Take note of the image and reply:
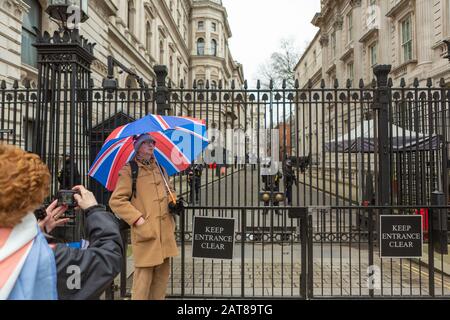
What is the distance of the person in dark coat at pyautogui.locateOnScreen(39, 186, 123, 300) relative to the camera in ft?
5.47

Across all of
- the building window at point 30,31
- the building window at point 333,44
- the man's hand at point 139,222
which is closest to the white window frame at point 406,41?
the building window at point 333,44

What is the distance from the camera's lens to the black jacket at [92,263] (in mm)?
1665

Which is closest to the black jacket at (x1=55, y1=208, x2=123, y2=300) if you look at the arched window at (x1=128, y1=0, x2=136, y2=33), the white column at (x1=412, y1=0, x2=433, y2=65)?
the white column at (x1=412, y1=0, x2=433, y2=65)

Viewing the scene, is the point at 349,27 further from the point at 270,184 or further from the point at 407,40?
the point at 270,184

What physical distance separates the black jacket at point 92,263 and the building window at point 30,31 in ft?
41.1

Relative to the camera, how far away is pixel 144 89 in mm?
5309

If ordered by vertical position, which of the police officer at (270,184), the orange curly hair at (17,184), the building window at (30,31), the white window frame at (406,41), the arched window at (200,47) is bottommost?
the police officer at (270,184)

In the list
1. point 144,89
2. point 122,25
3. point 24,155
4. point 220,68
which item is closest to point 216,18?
point 220,68

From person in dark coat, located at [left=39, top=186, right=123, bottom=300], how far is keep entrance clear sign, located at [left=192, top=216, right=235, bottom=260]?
285 centimetres

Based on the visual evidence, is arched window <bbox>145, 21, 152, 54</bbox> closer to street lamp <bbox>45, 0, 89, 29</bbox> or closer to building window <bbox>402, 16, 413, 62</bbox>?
building window <bbox>402, 16, 413, 62</bbox>

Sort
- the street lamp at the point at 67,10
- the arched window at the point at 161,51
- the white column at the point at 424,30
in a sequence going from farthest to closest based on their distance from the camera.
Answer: the arched window at the point at 161,51 → the white column at the point at 424,30 → the street lamp at the point at 67,10

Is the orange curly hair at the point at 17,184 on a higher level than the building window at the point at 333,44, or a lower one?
lower

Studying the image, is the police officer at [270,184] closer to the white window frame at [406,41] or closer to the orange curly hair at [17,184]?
the orange curly hair at [17,184]

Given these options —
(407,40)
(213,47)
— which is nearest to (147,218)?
(407,40)
